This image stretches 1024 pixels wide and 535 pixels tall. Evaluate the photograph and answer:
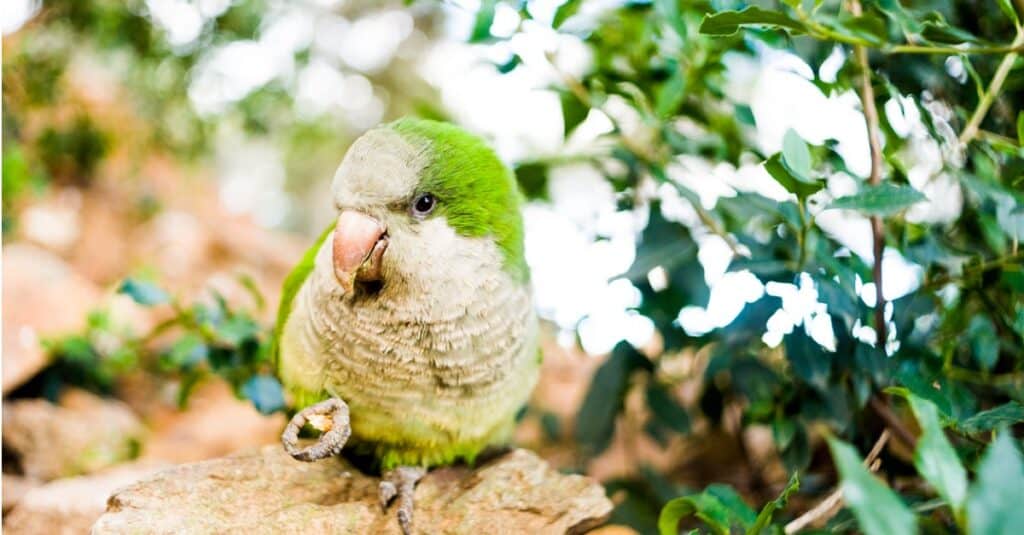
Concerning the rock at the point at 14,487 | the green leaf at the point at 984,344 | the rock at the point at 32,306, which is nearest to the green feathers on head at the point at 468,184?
the green leaf at the point at 984,344

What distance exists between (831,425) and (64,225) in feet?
11.3

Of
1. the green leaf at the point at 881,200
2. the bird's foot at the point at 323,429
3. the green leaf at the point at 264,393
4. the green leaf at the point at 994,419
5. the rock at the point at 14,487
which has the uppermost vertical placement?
the green leaf at the point at 881,200

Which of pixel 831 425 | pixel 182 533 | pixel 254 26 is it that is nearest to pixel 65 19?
pixel 254 26

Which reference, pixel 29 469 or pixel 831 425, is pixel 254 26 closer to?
pixel 29 469

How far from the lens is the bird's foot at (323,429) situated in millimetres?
1100

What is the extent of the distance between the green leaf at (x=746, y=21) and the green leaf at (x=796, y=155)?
0.48ft

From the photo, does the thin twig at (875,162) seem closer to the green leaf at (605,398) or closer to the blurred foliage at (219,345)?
the green leaf at (605,398)

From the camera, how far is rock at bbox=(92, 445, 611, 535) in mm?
1145

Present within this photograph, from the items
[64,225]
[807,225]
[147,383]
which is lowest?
[147,383]

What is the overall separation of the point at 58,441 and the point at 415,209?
1444 millimetres

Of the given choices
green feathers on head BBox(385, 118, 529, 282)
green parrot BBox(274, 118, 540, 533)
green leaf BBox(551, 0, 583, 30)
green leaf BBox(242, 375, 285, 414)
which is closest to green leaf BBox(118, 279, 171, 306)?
green leaf BBox(242, 375, 285, 414)

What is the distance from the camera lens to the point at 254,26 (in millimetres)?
2330

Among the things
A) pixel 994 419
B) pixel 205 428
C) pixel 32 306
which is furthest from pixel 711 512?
pixel 32 306

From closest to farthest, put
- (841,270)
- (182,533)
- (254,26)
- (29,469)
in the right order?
1. (182,533)
2. (841,270)
3. (29,469)
4. (254,26)
